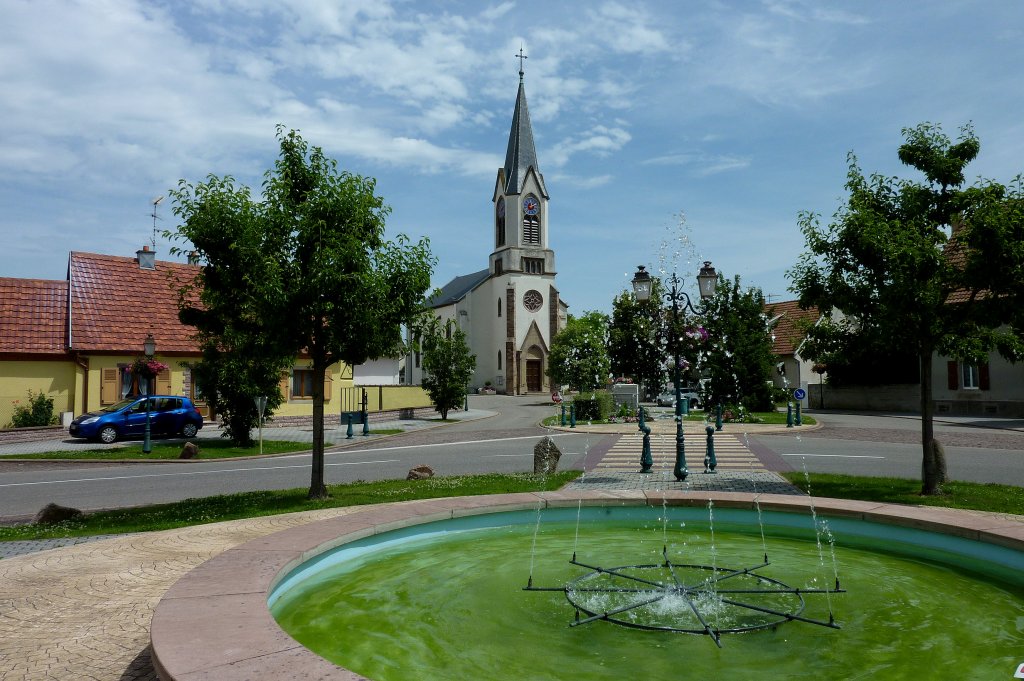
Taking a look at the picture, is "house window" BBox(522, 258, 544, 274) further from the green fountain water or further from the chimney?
the green fountain water

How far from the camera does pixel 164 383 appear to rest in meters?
33.6

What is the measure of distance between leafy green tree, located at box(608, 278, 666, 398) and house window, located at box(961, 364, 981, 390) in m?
16.3

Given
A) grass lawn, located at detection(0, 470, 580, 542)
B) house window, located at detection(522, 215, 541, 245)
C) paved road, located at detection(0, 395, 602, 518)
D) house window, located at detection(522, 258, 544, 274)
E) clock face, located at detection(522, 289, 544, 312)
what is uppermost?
house window, located at detection(522, 215, 541, 245)

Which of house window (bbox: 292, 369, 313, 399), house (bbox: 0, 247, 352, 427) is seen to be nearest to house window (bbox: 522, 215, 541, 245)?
house window (bbox: 292, 369, 313, 399)

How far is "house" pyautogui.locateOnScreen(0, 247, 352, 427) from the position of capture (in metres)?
30.9

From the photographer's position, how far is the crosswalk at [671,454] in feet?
57.5

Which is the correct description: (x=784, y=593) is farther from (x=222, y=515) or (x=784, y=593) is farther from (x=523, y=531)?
(x=222, y=515)

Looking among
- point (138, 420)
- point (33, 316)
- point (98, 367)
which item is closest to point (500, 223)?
point (98, 367)

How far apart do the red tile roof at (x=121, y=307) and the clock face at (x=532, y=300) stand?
46.7 meters

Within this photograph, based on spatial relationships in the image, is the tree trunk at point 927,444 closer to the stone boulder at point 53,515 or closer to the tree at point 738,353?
the stone boulder at point 53,515

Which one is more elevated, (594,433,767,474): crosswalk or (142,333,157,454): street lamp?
(142,333,157,454): street lamp

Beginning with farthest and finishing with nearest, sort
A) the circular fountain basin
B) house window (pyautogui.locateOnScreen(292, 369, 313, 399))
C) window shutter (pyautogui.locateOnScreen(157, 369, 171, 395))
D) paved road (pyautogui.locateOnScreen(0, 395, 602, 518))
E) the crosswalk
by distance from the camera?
house window (pyautogui.locateOnScreen(292, 369, 313, 399)) < window shutter (pyautogui.locateOnScreen(157, 369, 171, 395)) < the crosswalk < paved road (pyautogui.locateOnScreen(0, 395, 602, 518)) < the circular fountain basin

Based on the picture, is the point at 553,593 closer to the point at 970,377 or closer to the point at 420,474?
the point at 420,474

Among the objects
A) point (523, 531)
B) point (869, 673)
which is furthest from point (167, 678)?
point (523, 531)
